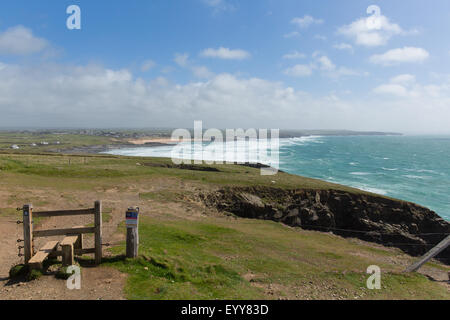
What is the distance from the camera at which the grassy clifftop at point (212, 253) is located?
435 inches

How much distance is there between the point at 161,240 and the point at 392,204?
31.4 m

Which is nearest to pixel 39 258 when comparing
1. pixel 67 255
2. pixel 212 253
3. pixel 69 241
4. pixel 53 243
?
pixel 67 255

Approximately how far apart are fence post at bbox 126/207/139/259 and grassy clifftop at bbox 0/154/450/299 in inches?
17.1

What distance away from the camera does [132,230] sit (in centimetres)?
1112

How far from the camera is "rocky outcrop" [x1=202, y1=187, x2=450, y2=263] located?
28438 millimetres

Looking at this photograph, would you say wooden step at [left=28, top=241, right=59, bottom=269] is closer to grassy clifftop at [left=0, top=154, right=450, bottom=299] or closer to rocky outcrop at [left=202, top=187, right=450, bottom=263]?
grassy clifftop at [left=0, top=154, right=450, bottom=299]

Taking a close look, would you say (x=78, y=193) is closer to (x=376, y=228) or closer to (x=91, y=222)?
(x=91, y=222)

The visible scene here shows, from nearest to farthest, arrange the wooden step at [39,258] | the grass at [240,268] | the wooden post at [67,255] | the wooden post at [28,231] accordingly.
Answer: the wooden step at [39,258]
the wooden post at [28,231]
the wooden post at [67,255]
the grass at [240,268]

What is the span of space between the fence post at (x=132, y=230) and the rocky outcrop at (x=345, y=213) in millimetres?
18028

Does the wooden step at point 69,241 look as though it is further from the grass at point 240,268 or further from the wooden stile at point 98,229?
the grass at point 240,268

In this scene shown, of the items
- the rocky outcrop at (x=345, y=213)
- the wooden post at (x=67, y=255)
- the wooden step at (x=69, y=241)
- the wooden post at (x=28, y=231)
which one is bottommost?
the rocky outcrop at (x=345, y=213)

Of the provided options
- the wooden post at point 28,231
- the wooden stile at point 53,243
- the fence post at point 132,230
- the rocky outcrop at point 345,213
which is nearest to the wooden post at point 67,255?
the wooden stile at point 53,243
